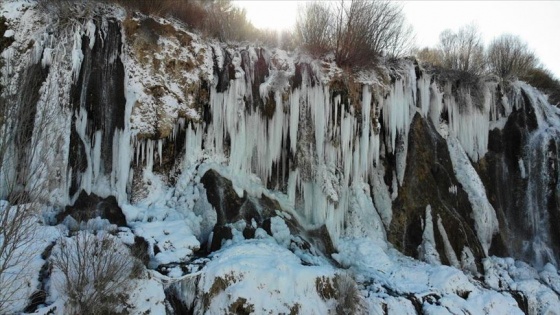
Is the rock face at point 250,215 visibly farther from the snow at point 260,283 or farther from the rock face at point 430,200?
the rock face at point 430,200

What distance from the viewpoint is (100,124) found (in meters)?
13.9

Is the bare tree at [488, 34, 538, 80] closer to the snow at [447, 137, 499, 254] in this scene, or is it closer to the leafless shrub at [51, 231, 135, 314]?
the snow at [447, 137, 499, 254]

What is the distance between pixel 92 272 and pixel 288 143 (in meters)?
8.30

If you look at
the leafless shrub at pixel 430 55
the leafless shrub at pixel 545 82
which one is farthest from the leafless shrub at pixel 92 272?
the leafless shrub at pixel 545 82

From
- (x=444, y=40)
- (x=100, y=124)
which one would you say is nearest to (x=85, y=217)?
(x=100, y=124)

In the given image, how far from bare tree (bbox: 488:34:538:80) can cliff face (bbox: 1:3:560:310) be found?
1740 millimetres

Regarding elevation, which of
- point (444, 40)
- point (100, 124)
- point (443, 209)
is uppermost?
point (444, 40)

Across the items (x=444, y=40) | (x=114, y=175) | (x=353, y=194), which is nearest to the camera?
(x=114, y=175)

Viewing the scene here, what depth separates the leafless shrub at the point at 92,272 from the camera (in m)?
9.12

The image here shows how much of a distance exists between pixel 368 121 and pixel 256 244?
22.6 feet

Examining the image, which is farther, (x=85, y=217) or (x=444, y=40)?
(x=444, y=40)

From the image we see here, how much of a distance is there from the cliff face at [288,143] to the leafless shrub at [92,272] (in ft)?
6.00

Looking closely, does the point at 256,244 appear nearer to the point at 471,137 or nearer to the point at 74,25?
the point at 74,25

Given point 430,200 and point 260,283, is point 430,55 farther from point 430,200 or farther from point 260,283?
point 260,283
